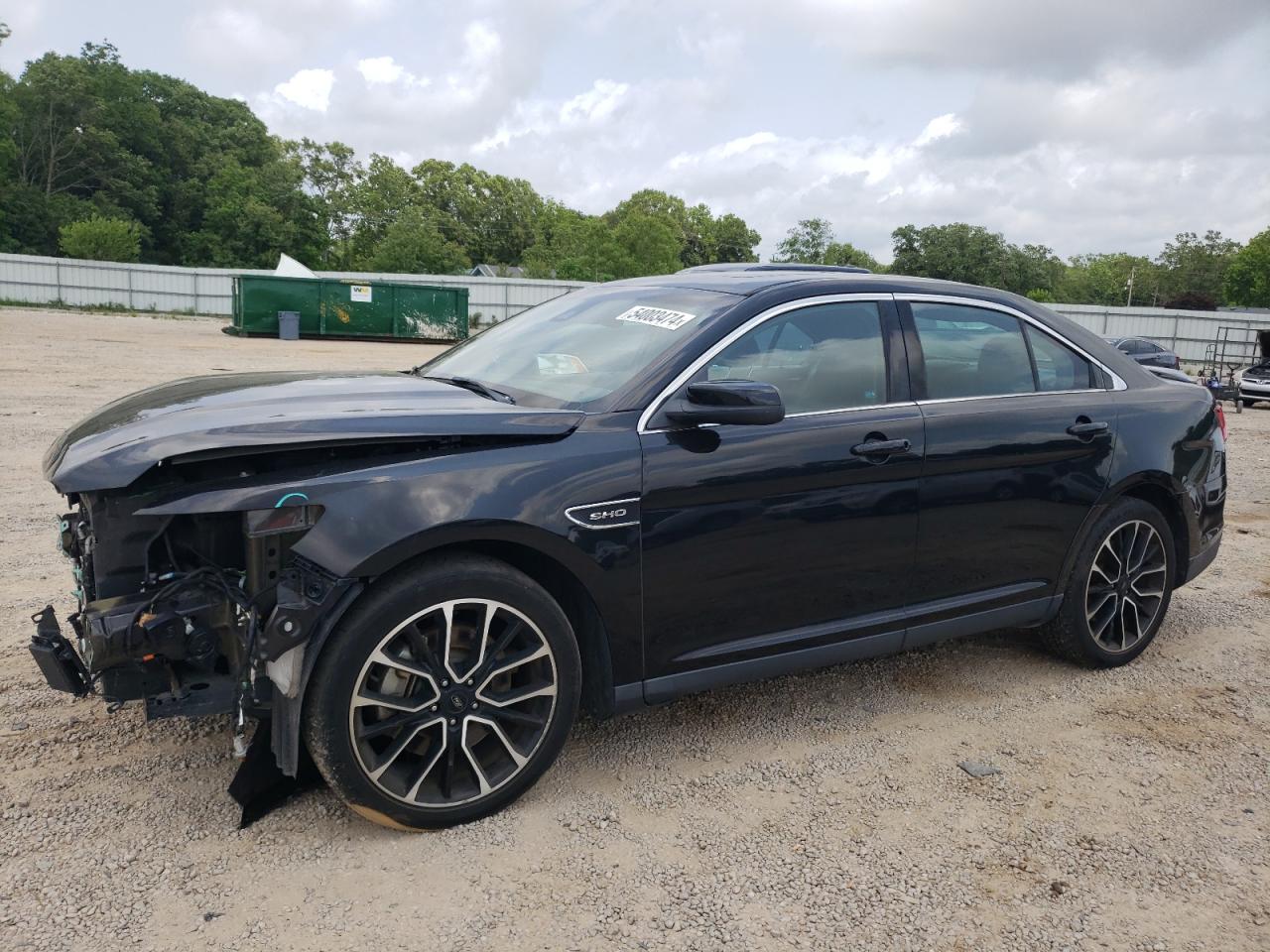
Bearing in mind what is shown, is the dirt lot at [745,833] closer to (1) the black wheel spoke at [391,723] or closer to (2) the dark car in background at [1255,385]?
(1) the black wheel spoke at [391,723]

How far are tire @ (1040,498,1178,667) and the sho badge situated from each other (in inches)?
89.5

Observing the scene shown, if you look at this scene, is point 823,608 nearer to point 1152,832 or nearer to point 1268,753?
point 1152,832

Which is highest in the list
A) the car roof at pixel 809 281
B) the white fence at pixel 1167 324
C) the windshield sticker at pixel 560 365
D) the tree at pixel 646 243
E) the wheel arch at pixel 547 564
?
the tree at pixel 646 243

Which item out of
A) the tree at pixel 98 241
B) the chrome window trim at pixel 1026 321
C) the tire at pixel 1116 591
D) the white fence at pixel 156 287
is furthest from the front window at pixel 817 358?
the tree at pixel 98 241

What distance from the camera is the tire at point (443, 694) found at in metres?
2.77

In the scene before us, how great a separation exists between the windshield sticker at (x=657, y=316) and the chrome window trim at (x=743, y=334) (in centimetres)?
19

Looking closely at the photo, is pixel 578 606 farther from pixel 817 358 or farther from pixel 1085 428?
pixel 1085 428

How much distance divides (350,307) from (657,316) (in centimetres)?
2930

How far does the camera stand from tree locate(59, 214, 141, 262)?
52.6 metres

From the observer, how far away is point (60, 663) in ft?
9.16

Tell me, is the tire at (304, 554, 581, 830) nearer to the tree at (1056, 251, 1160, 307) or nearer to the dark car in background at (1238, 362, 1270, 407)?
the dark car in background at (1238, 362, 1270, 407)

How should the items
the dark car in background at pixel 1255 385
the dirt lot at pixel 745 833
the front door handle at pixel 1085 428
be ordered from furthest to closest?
the dark car in background at pixel 1255 385, the front door handle at pixel 1085 428, the dirt lot at pixel 745 833

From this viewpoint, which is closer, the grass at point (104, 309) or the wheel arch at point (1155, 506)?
the wheel arch at point (1155, 506)

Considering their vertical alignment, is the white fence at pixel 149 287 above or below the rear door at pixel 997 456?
above
